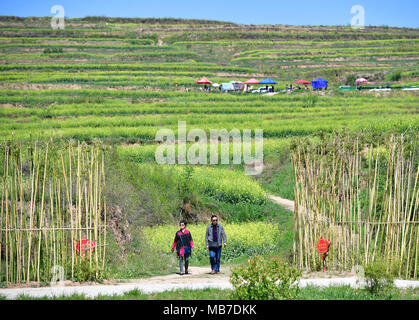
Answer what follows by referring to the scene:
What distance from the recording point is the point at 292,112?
126ft

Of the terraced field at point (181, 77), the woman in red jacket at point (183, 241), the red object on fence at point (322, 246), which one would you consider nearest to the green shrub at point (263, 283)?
the red object on fence at point (322, 246)

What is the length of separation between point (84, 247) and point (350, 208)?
549 cm

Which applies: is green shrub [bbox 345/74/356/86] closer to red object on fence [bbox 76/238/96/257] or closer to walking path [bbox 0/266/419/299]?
walking path [bbox 0/266/419/299]

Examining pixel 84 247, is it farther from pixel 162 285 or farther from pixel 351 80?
pixel 351 80

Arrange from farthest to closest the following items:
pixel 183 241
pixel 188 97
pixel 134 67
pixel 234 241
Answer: pixel 134 67, pixel 188 97, pixel 234 241, pixel 183 241

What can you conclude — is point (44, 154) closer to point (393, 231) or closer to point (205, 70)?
point (393, 231)

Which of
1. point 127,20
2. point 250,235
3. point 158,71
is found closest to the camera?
point 250,235

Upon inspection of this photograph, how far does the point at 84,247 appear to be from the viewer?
34.6ft

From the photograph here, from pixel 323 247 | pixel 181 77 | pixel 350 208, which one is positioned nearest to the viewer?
pixel 323 247

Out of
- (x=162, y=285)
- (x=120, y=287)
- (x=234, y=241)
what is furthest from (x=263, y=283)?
(x=234, y=241)

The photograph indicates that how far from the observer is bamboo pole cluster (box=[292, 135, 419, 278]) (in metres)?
11.0

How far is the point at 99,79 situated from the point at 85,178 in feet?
125
